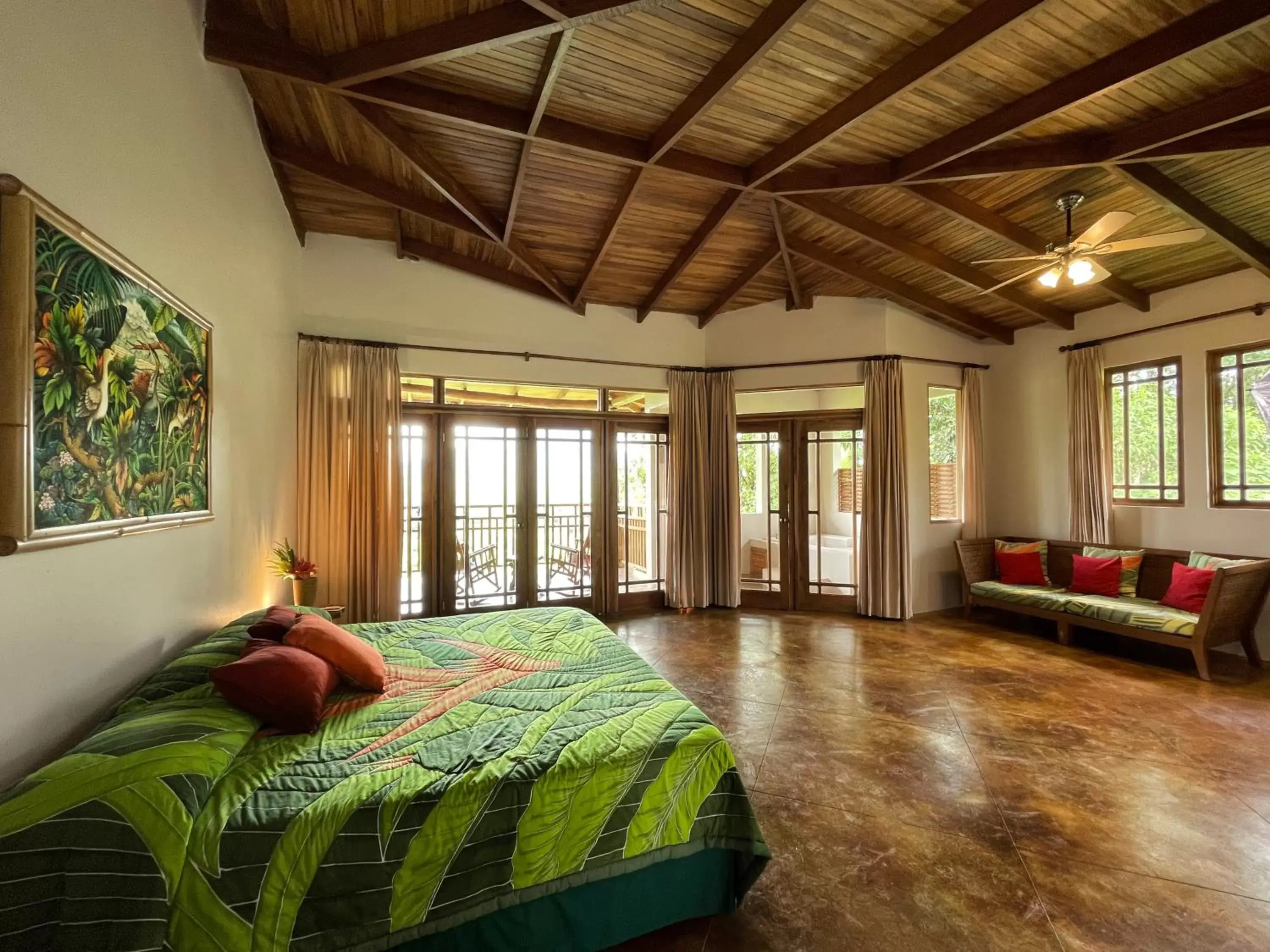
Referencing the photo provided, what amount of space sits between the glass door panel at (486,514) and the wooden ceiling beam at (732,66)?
2.86 meters

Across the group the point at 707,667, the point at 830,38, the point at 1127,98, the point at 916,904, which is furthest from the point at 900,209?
the point at 916,904

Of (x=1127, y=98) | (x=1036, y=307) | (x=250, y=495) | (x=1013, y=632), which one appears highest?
(x=1127, y=98)

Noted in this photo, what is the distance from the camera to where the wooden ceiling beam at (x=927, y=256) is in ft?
12.2

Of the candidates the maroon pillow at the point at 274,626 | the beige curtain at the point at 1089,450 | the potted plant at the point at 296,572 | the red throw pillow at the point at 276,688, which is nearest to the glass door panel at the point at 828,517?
the beige curtain at the point at 1089,450

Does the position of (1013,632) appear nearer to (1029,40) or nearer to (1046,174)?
(1046,174)

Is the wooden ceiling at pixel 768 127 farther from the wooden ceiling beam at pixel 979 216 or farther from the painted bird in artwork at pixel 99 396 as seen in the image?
the painted bird in artwork at pixel 99 396

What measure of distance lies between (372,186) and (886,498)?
511cm

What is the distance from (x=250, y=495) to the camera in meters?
2.94

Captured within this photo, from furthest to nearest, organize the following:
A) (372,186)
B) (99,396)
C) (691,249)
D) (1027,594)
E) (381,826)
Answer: (1027,594) < (691,249) < (372,186) < (99,396) < (381,826)

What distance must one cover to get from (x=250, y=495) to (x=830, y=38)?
3736mm

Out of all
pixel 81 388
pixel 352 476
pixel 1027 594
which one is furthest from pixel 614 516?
pixel 81 388

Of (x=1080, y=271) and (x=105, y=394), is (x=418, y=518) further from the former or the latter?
(x=1080, y=271)

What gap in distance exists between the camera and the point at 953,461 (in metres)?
5.70

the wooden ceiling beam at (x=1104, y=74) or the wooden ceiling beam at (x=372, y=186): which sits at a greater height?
the wooden ceiling beam at (x=372, y=186)
